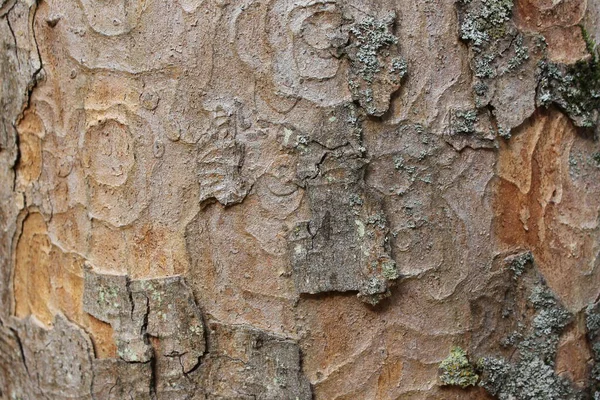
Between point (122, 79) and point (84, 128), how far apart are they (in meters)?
0.11

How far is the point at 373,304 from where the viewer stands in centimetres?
103

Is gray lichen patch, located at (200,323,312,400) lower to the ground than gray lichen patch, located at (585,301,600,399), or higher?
lower

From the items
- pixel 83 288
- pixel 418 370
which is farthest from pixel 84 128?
pixel 418 370

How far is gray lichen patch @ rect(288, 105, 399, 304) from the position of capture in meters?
1.00

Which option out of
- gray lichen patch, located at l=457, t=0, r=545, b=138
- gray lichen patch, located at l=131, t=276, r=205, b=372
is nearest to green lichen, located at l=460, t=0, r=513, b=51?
gray lichen patch, located at l=457, t=0, r=545, b=138

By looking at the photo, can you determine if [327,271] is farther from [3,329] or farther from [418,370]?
[3,329]

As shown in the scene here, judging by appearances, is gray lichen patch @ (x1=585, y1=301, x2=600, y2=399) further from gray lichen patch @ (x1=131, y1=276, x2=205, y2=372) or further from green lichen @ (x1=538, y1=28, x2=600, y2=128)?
A: gray lichen patch @ (x1=131, y1=276, x2=205, y2=372)

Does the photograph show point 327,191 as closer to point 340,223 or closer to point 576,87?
point 340,223

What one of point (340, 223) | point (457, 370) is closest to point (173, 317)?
point (340, 223)

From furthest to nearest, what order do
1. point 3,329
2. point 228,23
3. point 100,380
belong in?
point 3,329
point 100,380
point 228,23

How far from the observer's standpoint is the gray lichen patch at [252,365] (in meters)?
1.04

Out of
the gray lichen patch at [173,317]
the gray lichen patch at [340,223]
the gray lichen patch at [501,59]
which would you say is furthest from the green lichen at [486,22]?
the gray lichen patch at [173,317]

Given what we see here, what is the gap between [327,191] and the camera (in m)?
1.00

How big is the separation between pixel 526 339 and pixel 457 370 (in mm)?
126
